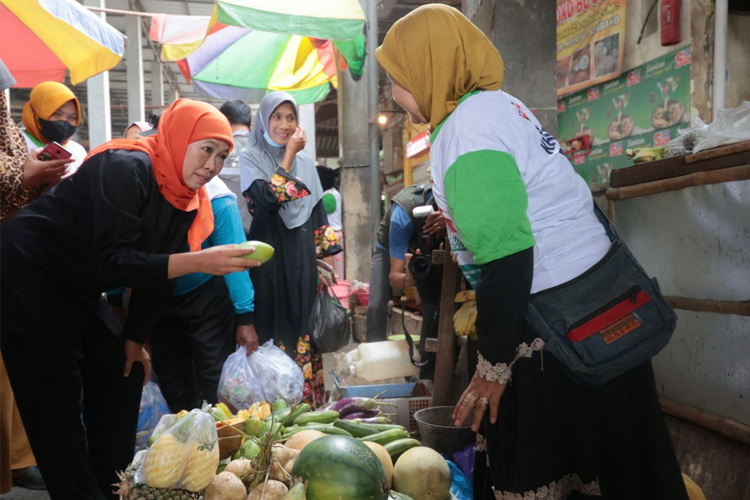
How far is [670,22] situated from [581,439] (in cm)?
384

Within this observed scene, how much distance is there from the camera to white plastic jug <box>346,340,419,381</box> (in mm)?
3705

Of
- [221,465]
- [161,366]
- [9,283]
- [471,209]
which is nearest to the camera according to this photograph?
[471,209]

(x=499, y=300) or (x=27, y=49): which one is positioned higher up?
(x=27, y=49)

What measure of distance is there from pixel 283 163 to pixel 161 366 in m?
1.43

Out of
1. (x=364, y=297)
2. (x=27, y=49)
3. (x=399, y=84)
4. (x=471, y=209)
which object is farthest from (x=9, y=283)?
(x=364, y=297)

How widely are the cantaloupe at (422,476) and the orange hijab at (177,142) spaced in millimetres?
1432

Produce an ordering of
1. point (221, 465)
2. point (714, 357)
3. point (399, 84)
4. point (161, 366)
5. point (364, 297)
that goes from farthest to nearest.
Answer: point (364, 297) < point (161, 366) < point (714, 357) < point (221, 465) < point (399, 84)

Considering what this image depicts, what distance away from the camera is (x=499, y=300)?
1.53 metres

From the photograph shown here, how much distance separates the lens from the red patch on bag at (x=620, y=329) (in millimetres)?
1545

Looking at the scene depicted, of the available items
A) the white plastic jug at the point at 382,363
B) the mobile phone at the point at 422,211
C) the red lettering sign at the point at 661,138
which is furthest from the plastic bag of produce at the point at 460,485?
the red lettering sign at the point at 661,138

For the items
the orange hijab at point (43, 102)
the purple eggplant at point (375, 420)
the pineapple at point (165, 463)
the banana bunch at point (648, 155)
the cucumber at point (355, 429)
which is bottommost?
the purple eggplant at point (375, 420)

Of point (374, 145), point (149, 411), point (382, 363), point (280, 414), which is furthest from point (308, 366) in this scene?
point (374, 145)

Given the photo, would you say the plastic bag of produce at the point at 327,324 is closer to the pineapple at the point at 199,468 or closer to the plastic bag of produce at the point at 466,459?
the plastic bag of produce at the point at 466,459

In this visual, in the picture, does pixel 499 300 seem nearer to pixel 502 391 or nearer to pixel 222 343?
pixel 502 391
